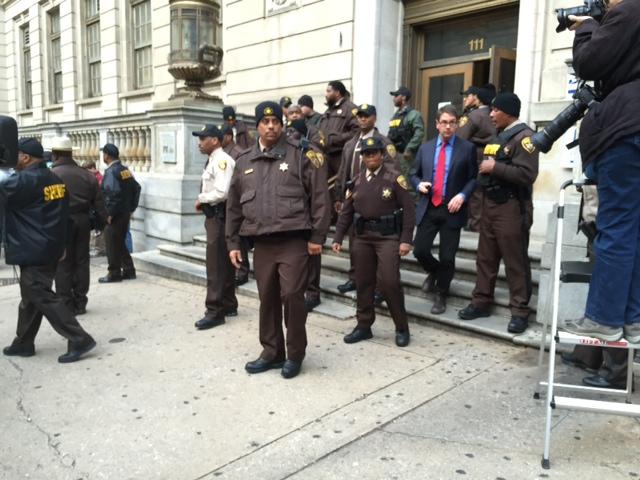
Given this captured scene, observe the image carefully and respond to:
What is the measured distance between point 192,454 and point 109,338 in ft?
8.51

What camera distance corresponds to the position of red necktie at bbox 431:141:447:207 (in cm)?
533

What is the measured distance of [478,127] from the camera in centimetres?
634

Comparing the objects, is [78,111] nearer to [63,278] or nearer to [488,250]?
[63,278]

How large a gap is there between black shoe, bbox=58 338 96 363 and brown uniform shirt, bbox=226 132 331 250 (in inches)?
69.7

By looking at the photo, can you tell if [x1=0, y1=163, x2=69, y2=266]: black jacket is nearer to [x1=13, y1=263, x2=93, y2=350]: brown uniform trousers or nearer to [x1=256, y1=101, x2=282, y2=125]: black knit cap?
[x1=13, y1=263, x2=93, y2=350]: brown uniform trousers

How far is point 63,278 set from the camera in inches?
235

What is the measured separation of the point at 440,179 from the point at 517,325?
153 cm

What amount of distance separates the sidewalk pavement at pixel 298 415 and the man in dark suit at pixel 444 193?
70cm

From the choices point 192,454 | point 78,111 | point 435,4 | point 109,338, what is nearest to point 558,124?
point 192,454

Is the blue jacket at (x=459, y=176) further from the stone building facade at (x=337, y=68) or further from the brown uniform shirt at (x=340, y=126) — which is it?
the brown uniform shirt at (x=340, y=126)

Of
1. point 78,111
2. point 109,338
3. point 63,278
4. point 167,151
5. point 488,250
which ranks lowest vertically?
point 109,338

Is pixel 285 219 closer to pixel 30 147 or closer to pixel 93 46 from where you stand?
pixel 30 147

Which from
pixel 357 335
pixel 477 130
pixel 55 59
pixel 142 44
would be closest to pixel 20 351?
pixel 357 335

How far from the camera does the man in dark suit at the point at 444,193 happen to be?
529 centimetres
